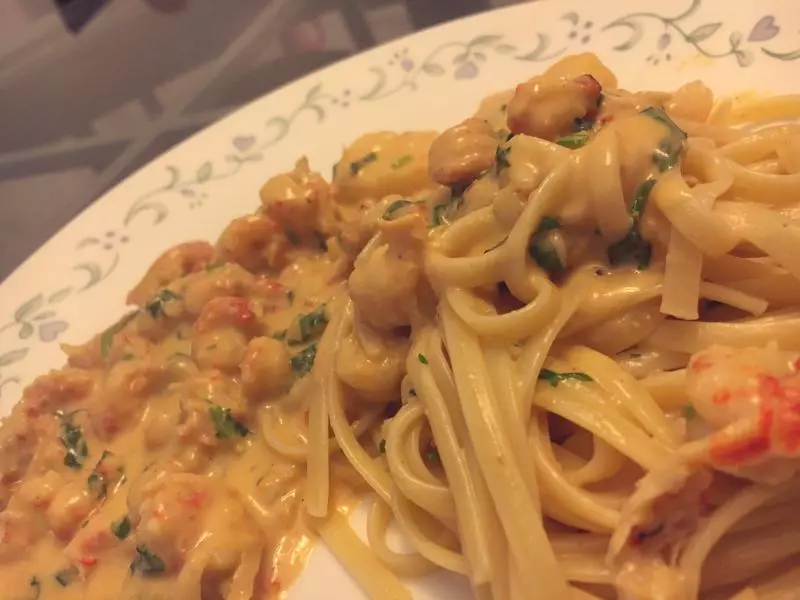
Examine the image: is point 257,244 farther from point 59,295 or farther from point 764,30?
point 764,30

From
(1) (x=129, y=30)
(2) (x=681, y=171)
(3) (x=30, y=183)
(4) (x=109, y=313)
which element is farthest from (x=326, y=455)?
(1) (x=129, y=30)

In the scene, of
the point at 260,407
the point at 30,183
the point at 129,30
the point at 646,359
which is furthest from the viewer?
the point at 129,30

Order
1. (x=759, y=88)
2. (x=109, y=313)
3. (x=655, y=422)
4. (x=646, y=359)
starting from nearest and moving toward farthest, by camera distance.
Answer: (x=655, y=422), (x=646, y=359), (x=759, y=88), (x=109, y=313)

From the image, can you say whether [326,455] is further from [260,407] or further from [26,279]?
[26,279]

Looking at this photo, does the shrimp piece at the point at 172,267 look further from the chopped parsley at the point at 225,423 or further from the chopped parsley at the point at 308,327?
the chopped parsley at the point at 225,423

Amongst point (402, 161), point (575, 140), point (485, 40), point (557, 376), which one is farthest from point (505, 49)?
point (557, 376)

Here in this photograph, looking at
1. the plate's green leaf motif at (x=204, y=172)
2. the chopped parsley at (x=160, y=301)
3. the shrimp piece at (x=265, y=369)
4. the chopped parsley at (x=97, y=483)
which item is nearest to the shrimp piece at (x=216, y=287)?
the chopped parsley at (x=160, y=301)

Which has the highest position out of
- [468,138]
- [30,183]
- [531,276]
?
[468,138]
